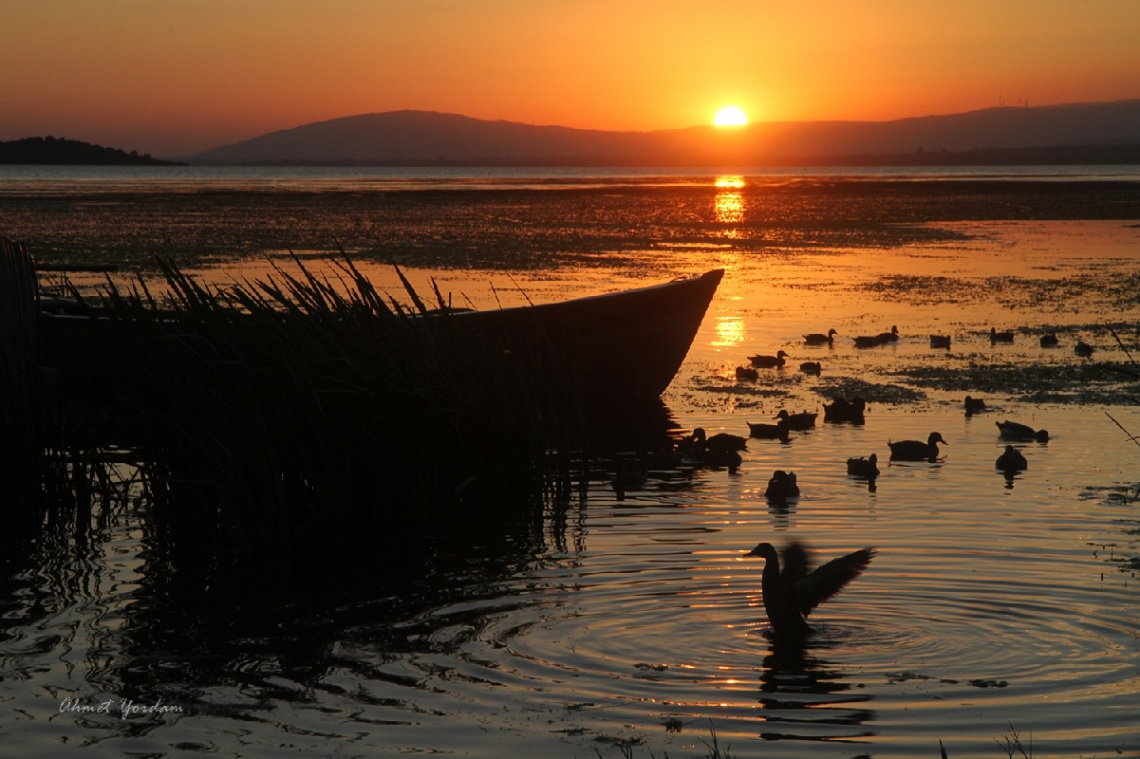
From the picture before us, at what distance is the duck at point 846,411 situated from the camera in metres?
12.6

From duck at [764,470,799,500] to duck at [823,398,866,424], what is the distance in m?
3.31

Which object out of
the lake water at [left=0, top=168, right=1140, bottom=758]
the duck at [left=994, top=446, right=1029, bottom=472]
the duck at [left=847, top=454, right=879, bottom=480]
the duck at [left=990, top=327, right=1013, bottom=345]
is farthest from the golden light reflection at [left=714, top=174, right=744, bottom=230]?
the lake water at [left=0, top=168, right=1140, bottom=758]

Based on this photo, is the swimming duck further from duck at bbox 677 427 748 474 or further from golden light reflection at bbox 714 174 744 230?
golden light reflection at bbox 714 174 744 230

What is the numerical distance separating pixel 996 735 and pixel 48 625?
5.15m

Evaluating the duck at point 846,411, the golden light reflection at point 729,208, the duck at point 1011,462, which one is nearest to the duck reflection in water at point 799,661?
the duck at point 1011,462

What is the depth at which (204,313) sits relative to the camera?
8711mm

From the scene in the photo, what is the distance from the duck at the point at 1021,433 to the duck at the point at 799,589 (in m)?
5.35

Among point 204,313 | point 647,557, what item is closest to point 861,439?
point 647,557

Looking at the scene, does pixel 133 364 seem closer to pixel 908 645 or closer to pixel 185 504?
pixel 185 504

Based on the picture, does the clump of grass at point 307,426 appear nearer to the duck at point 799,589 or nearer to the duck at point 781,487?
the duck at point 781,487

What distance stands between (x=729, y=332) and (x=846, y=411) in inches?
262

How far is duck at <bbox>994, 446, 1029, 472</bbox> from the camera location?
10.3 meters

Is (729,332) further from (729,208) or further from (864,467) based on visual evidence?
(729,208)

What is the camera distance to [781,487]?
373 inches
